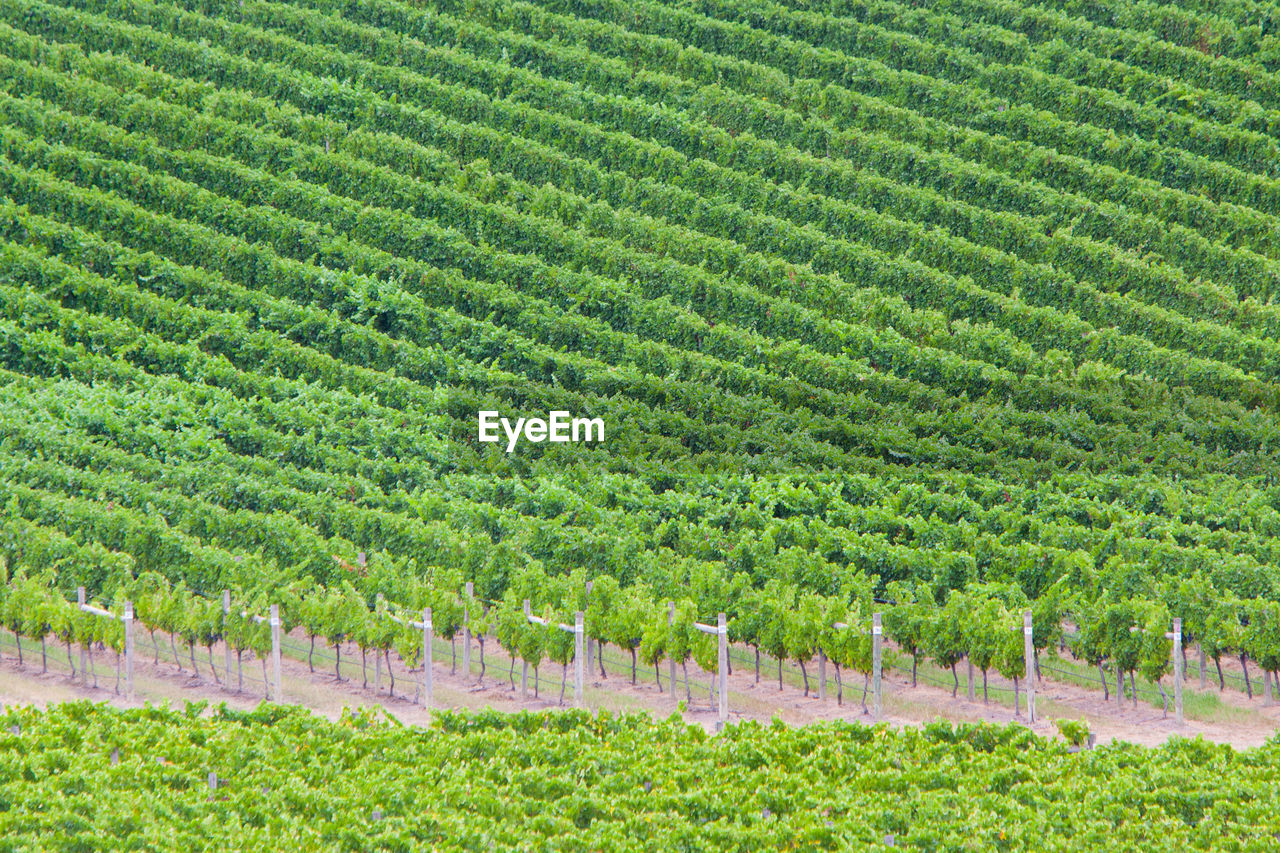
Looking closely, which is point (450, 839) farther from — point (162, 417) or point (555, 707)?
point (162, 417)

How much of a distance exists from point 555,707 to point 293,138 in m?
22.2

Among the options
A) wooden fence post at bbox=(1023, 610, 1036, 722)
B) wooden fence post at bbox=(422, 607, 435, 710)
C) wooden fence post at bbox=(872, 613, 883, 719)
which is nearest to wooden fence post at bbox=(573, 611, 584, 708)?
wooden fence post at bbox=(422, 607, 435, 710)

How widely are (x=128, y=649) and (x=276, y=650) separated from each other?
6.98ft

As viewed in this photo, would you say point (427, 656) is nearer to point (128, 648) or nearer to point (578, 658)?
point (578, 658)

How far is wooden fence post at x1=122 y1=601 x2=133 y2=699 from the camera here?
69.6 ft

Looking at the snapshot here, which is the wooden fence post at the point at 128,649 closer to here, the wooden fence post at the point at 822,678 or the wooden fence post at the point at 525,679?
the wooden fence post at the point at 525,679

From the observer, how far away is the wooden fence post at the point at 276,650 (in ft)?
69.2

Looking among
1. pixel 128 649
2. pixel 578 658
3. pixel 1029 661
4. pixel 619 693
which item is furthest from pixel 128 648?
pixel 1029 661

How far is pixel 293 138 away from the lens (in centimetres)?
3906

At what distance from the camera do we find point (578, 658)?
846 inches

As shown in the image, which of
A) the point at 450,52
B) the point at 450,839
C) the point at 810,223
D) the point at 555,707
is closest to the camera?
the point at 450,839

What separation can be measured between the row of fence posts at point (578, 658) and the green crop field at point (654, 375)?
0.17 meters

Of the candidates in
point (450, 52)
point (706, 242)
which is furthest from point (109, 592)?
point (450, 52)

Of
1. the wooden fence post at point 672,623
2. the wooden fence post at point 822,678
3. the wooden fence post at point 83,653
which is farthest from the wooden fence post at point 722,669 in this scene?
the wooden fence post at point 83,653
